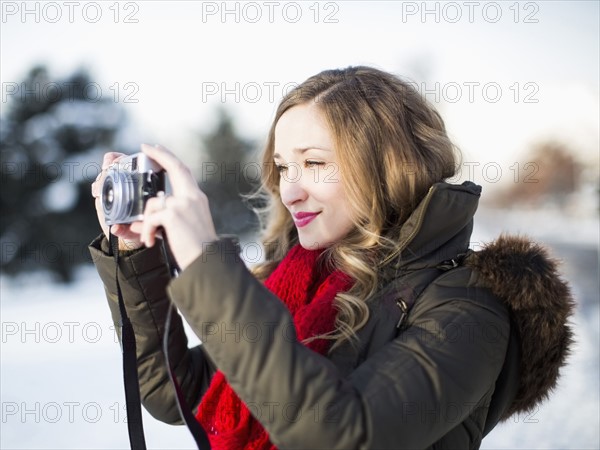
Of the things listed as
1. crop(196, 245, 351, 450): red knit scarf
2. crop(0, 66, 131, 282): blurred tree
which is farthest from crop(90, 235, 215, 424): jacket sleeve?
crop(0, 66, 131, 282): blurred tree

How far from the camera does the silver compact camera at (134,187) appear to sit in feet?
3.62

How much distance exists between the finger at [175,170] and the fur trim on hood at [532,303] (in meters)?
0.58

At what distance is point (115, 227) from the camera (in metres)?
1.28

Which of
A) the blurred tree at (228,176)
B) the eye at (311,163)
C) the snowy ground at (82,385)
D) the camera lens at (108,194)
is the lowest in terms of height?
the snowy ground at (82,385)

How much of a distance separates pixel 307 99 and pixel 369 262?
401 mm

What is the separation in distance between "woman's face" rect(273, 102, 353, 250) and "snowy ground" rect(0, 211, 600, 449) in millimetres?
916

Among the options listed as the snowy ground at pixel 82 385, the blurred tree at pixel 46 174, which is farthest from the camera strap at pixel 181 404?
the blurred tree at pixel 46 174

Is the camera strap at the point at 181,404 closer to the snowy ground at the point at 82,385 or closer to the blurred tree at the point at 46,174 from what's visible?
the snowy ground at the point at 82,385

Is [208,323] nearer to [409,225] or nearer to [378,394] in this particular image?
[378,394]

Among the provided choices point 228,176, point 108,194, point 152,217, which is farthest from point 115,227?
point 228,176

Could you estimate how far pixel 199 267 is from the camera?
99 centimetres

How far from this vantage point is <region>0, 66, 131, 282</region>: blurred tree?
5551 mm

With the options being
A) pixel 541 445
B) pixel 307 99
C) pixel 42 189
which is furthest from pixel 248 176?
pixel 307 99

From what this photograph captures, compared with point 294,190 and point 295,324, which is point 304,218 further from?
point 295,324
